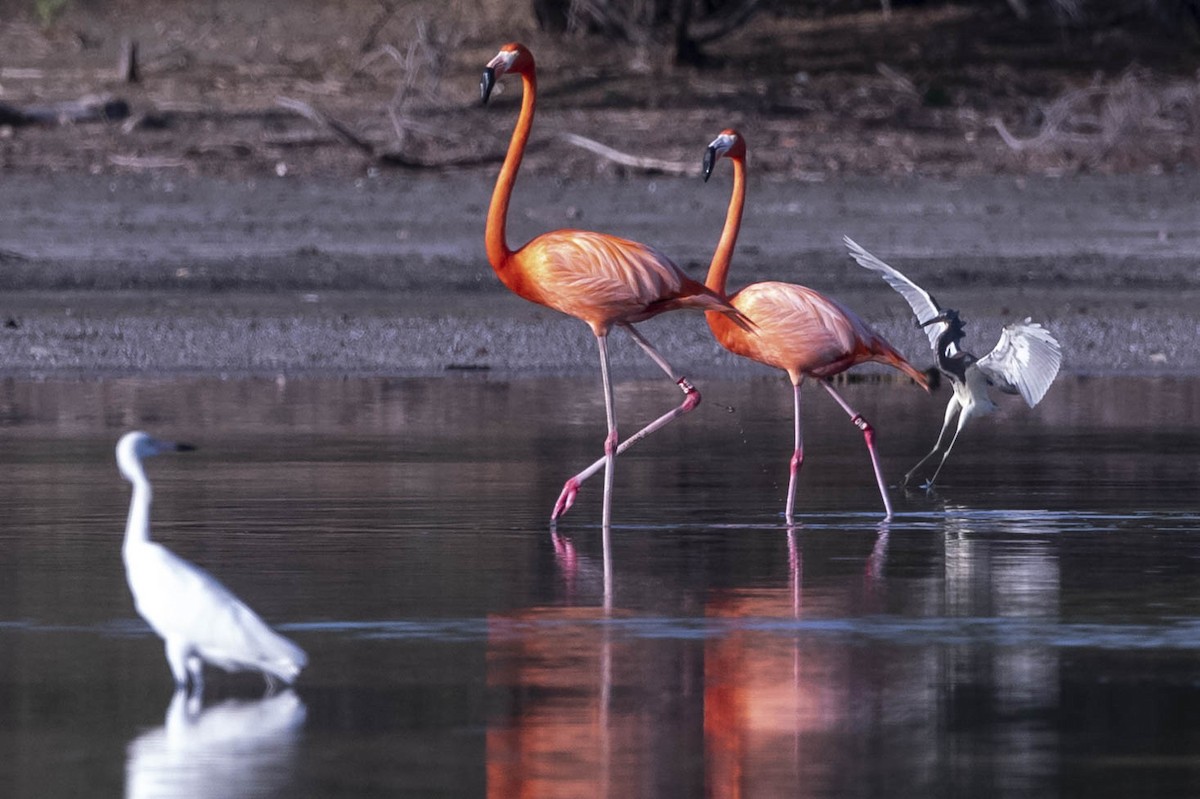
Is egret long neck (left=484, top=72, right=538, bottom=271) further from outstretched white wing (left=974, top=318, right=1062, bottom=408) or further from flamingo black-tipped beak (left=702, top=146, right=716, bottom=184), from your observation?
outstretched white wing (left=974, top=318, right=1062, bottom=408)

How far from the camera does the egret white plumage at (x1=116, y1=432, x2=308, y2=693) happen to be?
5805 mm

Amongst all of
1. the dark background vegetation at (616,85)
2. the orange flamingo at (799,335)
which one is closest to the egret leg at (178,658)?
the orange flamingo at (799,335)

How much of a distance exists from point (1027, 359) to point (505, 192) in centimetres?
217

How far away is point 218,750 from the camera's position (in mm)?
5496

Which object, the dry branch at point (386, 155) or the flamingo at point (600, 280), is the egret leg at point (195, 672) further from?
the dry branch at point (386, 155)

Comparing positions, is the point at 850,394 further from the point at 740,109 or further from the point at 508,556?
the point at 740,109

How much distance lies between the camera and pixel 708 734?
18.5ft

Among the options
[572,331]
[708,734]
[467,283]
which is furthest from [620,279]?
[467,283]

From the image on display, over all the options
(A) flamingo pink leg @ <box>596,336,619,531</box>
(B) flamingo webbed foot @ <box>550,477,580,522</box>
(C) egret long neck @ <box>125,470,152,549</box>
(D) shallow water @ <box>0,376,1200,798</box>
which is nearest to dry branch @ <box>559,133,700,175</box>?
(D) shallow water @ <box>0,376,1200,798</box>

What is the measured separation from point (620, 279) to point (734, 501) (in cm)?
105

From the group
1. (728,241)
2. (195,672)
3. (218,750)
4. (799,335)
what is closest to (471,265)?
(728,241)

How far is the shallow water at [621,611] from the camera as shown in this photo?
540 centimetres

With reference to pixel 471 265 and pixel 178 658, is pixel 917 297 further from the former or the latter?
pixel 471 265

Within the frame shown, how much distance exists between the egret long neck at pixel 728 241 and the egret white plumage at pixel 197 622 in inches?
159
